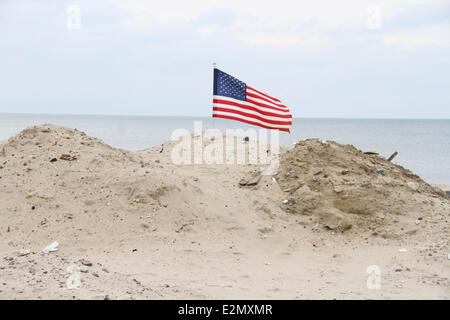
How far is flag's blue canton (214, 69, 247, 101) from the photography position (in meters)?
9.56

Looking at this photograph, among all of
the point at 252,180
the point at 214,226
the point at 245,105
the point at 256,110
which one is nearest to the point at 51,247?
the point at 214,226

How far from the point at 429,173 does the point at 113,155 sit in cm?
2170

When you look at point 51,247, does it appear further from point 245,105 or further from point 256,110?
point 256,110

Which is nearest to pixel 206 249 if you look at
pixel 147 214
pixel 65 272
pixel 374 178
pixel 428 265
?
pixel 147 214

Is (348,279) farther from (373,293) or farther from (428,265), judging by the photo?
(428,265)

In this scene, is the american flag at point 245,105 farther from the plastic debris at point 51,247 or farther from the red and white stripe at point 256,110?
the plastic debris at point 51,247

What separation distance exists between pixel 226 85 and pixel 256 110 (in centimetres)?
88

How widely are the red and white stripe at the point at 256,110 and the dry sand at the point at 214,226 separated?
80cm

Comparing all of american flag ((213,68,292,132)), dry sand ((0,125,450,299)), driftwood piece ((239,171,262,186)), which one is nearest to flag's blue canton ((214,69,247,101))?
american flag ((213,68,292,132))

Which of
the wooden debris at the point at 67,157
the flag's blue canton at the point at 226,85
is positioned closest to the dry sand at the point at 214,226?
the wooden debris at the point at 67,157

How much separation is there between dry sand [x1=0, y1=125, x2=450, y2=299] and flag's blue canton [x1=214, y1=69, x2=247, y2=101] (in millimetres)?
1846

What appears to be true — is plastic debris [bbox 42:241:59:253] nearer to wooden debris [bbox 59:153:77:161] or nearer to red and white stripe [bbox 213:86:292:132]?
wooden debris [bbox 59:153:77:161]

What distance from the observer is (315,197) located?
29.6ft

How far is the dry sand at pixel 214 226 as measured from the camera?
5969 mm
